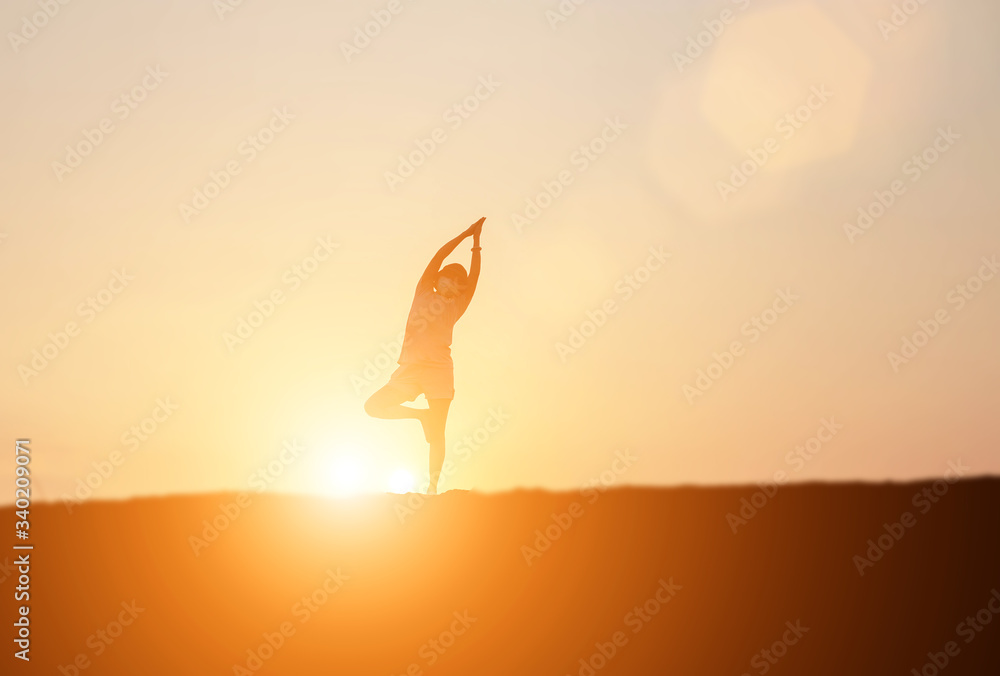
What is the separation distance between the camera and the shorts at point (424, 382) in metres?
12.4

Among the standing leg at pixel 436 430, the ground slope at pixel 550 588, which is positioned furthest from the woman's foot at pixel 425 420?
the ground slope at pixel 550 588

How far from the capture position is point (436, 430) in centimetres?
1236

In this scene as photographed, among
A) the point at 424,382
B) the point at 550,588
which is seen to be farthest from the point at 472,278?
the point at 550,588

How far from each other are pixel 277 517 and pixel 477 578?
2.53m

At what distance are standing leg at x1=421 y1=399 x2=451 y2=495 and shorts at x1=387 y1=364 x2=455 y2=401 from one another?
109 mm

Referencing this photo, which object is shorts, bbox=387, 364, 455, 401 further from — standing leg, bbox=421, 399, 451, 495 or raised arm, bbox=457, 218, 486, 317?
raised arm, bbox=457, 218, 486, 317

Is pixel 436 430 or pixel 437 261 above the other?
pixel 437 261

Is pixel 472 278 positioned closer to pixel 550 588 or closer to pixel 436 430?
pixel 436 430

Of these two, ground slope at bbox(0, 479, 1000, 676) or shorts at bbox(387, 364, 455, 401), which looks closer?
ground slope at bbox(0, 479, 1000, 676)

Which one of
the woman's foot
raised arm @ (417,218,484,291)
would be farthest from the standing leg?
raised arm @ (417,218,484,291)

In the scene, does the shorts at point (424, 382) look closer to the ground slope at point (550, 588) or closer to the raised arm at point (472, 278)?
the raised arm at point (472, 278)

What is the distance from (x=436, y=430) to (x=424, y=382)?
64cm

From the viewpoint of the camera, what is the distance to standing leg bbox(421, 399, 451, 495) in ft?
40.0

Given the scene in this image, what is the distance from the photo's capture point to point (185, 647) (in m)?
10.7
